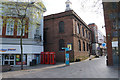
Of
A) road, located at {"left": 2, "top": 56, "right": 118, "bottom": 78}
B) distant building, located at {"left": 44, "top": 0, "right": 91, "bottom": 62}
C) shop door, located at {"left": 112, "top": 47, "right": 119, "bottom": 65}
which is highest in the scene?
distant building, located at {"left": 44, "top": 0, "right": 91, "bottom": 62}

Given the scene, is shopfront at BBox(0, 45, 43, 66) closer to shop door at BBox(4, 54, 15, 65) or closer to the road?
shop door at BBox(4, 54, 15, 65)

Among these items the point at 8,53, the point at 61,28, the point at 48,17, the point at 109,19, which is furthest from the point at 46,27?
the point at 109,19

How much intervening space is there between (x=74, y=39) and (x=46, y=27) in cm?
794

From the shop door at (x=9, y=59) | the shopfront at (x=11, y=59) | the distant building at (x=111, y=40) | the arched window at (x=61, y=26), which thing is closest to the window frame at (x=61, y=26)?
the arched window at (x=61, y=26)

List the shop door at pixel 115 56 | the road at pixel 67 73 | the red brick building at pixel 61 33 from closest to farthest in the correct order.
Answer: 1. the road at pixel 67 73
2. the shop door at pixel 115 56
3. the red brick building at pixel 61 33

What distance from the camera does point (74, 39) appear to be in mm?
21547

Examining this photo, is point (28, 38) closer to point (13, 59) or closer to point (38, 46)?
point (38, 46)

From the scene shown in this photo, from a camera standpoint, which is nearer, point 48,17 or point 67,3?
point 48,17

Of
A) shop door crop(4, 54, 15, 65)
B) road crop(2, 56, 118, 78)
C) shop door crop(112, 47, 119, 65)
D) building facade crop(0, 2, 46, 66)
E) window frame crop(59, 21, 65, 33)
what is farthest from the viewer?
window frame crop(59, 21, 65, 33)

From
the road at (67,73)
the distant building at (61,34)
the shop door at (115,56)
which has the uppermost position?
the distant building at (61,34)

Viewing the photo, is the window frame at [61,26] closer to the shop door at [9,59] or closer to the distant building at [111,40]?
the distant building at [111,40]

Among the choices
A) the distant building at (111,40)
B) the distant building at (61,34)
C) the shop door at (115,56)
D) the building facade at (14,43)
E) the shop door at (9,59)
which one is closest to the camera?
the distant building at (111,40)

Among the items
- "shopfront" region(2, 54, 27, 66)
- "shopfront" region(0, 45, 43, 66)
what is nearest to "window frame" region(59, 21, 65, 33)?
"shopfront" region(0, 45, 43, 66)

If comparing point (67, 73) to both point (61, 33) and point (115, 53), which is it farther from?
point (61, 33)
